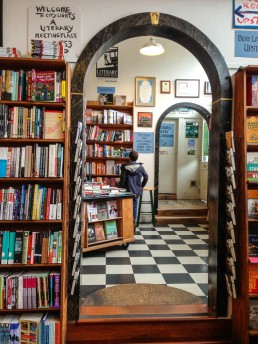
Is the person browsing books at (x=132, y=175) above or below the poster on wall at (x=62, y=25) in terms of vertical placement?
below

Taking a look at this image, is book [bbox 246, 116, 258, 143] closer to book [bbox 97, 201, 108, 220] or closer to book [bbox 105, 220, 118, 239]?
book [bbox 97, 201, 108, 220]

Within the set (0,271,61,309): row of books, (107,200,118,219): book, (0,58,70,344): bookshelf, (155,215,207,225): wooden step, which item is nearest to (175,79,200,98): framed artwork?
(155,215,207,225): wooden step

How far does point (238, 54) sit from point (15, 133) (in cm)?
206

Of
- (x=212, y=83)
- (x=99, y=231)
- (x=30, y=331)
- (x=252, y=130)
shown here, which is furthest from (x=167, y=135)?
(x=30, y=331)

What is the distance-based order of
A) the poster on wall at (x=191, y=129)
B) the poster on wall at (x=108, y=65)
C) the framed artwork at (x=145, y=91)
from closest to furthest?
the poster on wall at (x=108, y=65) < the framed artwork at (x=145, y=91) < the poster on wall at (x=191, y=129)

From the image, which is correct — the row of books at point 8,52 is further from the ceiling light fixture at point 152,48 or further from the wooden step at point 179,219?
the wooden step at point 179,219

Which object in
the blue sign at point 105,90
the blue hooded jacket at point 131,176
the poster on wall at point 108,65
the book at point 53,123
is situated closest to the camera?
the book at point 53,123

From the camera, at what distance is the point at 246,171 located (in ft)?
7.94

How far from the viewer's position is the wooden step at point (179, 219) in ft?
23.3

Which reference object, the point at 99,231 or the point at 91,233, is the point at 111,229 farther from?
the point at 91,233

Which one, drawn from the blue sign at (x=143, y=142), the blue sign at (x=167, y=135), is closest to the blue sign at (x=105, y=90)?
the blue sign at (x=143, y=142)

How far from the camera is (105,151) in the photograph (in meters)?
6.68

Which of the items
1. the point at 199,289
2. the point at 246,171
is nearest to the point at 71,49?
the point at 246,171

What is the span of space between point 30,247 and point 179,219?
5.15 meters
